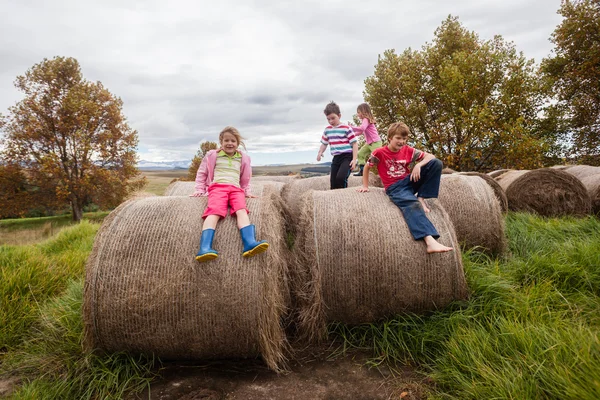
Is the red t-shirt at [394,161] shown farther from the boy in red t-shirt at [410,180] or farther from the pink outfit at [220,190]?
the pink outfit at [220,190]

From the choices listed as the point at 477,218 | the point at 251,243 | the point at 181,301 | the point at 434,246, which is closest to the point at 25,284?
the point at 181,301

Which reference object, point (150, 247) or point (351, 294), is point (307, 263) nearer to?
point (351, 294)

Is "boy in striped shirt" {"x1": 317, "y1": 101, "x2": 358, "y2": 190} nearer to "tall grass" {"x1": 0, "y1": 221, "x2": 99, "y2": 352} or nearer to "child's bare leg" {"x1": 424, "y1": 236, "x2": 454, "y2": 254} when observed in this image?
"child's bare leg" {"x1": 424, "y1": 236, "x2": 454, "y2": 254}

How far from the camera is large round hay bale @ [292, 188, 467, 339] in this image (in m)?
3.16

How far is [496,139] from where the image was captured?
16062 millimetres

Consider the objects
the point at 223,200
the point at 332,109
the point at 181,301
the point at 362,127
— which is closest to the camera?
the point at 181,301

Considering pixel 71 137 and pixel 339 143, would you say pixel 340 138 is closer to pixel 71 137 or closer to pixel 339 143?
pixel 339 143

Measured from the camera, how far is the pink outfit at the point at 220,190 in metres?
3.26

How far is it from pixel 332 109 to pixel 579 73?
1964 centimetres

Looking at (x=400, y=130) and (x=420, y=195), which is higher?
(x=400, y=130)

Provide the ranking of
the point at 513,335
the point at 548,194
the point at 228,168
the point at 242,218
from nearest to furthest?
1. the point at 513,335
2. the point at 242,218
3. the point at 228,168
4. the point at 548,194

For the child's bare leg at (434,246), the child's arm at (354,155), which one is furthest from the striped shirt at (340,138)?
the child's bare leg at (434,246)

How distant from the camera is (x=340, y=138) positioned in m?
6.28

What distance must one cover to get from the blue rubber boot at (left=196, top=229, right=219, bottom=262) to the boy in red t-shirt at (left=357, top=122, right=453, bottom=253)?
2.07 metres
